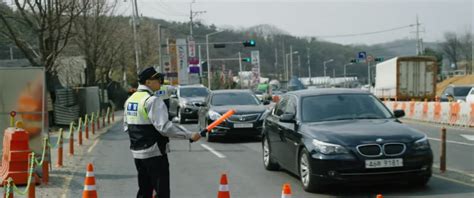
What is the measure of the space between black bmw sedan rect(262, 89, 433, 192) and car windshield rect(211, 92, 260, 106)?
852cm

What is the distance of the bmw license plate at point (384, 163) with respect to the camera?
798 centimetres

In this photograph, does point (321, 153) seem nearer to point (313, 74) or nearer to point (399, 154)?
point (399, 154)

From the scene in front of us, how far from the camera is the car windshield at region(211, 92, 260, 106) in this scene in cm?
1848

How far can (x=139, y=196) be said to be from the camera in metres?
6.34

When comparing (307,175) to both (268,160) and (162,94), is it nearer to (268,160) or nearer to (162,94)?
(268,160)

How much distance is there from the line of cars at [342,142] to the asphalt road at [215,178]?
0.26 metres

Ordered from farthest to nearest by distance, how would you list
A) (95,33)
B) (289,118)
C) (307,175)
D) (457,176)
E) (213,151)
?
(95,33) → (213,151) → (457,176) → (289,118) → (307,175)

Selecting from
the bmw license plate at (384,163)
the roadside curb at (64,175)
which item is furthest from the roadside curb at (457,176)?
the roadside curb at (64,175)

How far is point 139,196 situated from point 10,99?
18.9 feet

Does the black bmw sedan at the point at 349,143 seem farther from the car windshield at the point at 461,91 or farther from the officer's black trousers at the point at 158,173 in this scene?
the car windshield at the point at 461,91

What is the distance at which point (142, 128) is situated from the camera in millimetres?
6000

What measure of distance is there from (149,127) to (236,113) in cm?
1094

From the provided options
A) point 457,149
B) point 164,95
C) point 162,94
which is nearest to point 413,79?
point 457,149

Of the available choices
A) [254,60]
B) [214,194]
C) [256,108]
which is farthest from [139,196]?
[254,60]
